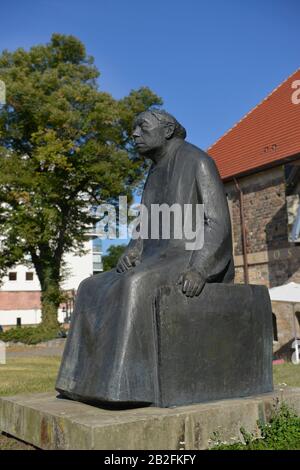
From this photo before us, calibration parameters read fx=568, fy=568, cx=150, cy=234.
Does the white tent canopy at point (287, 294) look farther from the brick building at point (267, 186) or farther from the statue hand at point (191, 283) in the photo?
the statue hand at point (191, 283)

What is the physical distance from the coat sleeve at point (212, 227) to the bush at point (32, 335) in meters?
19.9

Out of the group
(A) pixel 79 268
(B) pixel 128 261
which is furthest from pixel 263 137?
(A) pixel 79 268

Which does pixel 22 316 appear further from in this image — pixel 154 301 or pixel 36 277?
pixel 154 301

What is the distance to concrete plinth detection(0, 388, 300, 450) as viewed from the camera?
114 inches

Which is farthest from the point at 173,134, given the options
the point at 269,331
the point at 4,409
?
the point at 4,409

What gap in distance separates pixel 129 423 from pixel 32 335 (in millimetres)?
21067

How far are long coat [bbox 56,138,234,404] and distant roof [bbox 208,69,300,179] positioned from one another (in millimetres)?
16393

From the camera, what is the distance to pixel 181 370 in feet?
11.2

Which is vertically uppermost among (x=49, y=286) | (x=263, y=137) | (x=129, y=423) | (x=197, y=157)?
(x=263, y=137)

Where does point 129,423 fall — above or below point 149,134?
below

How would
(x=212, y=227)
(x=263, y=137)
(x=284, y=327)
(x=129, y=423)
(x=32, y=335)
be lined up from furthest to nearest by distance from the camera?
1. (x=32, y=335)
2. (x=263, y=137)
3. (x=284, y=327)
4. (x=212, y=227)
5. (x=129, y=423)

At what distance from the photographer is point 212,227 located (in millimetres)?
3805

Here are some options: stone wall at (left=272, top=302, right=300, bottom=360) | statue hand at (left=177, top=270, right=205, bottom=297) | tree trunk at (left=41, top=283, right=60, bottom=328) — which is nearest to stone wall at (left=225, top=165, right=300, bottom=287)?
stone wall at (left=272, top=302, right=300, bottom=360)
